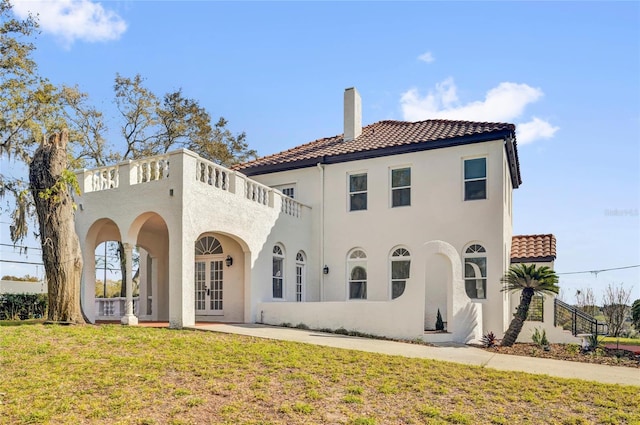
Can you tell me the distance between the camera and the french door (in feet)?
60.7

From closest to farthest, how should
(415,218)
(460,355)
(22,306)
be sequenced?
(460,355), (415,218), (22,306)

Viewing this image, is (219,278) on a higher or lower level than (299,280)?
higher

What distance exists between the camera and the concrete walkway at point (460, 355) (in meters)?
11.1

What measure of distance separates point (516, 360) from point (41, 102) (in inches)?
795

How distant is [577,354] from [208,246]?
461 inches

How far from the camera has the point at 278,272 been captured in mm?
19188

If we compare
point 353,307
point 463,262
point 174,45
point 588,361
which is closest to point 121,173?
point 174,45

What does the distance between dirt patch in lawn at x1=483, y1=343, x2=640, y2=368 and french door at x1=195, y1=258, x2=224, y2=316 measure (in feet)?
29.2

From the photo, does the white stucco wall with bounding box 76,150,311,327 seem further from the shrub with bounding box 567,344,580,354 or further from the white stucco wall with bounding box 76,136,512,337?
the shrub with bounding box 567,344,580,354

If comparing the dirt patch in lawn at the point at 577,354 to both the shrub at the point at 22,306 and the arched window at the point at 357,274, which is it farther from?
the shrub at the point at 22,306

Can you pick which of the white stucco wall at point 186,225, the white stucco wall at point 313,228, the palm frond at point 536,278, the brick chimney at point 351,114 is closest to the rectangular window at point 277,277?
the white stucco wall at point 313,228

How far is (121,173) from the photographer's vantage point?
16328 mm

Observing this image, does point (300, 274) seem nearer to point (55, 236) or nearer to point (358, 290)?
point (358, 290)

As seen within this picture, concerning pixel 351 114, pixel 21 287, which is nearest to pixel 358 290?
pixel 351 114
